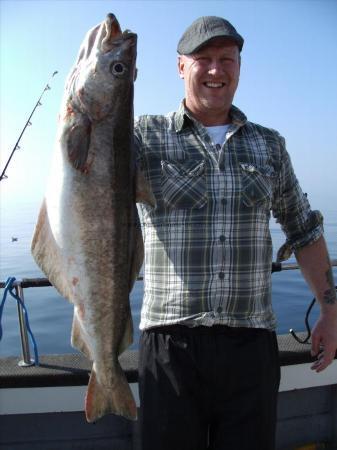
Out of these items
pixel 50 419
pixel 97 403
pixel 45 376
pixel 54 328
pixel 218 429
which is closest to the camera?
pixel 97 403

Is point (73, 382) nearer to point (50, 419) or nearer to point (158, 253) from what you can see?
point (50, 419)

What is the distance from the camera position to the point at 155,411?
7.62ft

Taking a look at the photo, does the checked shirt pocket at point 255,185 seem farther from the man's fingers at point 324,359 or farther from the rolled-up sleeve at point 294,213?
the man's fingers at point 324,359

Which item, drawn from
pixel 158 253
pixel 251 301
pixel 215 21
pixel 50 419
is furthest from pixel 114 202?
pixel 50 419

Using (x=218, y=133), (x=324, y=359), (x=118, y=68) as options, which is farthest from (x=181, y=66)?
(x=324, y=359)

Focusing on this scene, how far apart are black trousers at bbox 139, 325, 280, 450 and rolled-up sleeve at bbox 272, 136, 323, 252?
0.88 m

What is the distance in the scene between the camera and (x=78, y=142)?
221 cm

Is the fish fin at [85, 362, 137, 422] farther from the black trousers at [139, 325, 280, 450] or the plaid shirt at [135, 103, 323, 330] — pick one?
the plaid shirt at [135, 103, 323, 330]

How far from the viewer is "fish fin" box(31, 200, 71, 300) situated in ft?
7.48

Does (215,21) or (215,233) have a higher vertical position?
(215,21)

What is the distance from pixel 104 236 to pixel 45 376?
152 centimetres

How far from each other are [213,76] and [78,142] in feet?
3.07

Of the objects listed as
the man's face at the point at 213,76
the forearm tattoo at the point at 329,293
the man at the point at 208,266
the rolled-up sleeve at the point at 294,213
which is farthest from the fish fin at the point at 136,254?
the forearm tattoo at the point at 329,293

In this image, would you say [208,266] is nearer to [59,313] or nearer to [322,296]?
[322,296]
